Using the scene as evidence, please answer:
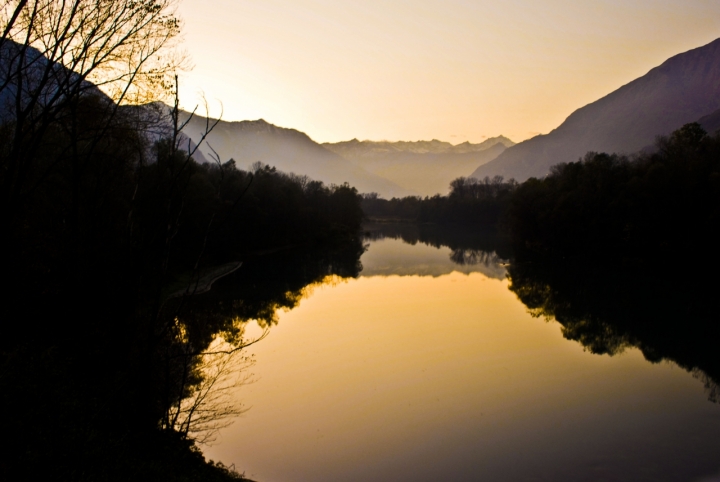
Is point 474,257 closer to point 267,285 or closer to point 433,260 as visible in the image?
point 433,260

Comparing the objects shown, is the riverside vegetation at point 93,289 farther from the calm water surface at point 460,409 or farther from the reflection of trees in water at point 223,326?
the calm water surface at point 460,409

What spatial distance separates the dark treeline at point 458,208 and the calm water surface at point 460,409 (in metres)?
75.5

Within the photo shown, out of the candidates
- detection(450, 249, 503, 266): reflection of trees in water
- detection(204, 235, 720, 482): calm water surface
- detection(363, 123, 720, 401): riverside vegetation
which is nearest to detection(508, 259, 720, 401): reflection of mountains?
detection(363, 123, 720, 401): riverside vegetation

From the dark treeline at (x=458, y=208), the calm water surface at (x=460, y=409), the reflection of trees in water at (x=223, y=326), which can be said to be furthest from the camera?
the dark treeline at (x=458, y=208)

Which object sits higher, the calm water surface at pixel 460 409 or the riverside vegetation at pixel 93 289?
the riverside vegetation at pixel 93 289

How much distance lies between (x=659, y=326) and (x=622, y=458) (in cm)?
1341

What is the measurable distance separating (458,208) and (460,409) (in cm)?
10360

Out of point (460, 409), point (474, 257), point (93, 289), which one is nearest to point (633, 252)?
point (474, 257)

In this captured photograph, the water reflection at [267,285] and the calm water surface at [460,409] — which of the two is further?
the water reflection at [267,285]

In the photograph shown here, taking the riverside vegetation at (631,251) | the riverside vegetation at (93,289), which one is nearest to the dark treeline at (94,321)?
the riverside vegetation at (93,289)

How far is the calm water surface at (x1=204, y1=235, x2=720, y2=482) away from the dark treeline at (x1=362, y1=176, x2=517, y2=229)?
75.5 meters

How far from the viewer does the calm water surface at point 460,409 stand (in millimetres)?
9862

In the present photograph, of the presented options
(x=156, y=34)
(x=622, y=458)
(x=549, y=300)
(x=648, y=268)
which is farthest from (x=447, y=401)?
(x=648, y=268)

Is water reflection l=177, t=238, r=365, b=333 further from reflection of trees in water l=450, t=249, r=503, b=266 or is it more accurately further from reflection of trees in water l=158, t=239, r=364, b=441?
reflection of trees in water l=450, t=249, r=503, b=266
